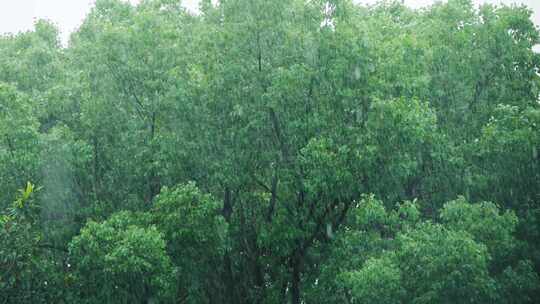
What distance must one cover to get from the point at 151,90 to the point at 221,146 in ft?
8.95

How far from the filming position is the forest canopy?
15281 mm

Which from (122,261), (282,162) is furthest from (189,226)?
(282,162)

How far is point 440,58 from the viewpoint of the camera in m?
18.9

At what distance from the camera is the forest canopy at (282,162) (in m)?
15.3

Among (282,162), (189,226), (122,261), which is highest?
(282,162)

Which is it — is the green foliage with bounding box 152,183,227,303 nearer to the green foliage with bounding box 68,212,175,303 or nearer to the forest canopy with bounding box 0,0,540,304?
the forest canopy with bounding box 0,0,540,304

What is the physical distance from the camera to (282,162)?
17812 millimetres

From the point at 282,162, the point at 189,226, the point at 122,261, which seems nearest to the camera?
the point at 122,261

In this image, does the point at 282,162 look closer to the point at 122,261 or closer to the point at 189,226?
the point at 189,226

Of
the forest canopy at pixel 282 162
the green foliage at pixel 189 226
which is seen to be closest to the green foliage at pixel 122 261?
the forest canopy at pixel 282 162

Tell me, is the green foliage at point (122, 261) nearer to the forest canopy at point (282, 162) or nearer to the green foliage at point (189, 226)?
the forest canopy at point (282, 162)

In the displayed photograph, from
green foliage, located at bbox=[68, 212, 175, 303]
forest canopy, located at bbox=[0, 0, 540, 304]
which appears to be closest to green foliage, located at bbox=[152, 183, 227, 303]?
forest canopy, located at bbox=[0, 0, 540, 304]

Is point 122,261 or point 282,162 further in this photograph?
point 282,162

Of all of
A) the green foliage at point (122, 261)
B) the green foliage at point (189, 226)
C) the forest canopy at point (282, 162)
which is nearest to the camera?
the green foliage at point (122, 261)
